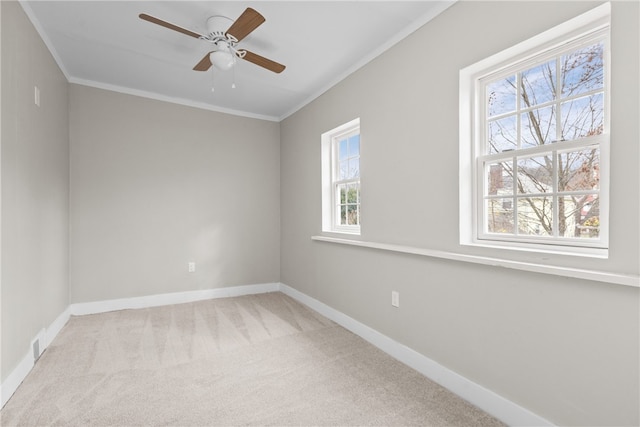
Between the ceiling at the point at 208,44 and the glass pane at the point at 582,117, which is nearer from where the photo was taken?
the glass pane at the point at 582,117

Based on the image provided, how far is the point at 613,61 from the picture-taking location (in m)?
1.31

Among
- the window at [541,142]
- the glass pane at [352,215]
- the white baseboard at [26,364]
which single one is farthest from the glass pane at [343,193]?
the white baseboard at [26,364]

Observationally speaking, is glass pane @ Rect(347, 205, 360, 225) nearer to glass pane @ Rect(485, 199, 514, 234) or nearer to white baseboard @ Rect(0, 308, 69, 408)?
glass pane @ Rect(485, 199, 514, 234)

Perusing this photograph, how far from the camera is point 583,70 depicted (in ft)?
5.03

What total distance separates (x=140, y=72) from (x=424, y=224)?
3.09 meters

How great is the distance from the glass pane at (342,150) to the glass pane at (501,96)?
158 cm

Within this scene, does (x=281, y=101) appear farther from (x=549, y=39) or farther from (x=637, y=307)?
(x=637, y=307)

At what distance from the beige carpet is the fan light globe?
2.24 m

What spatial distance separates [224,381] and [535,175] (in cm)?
230

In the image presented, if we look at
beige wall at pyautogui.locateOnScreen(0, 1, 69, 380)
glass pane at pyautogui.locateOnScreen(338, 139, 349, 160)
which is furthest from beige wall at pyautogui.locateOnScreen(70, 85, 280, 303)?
glass pane at pyautogui.locateOnScreen(338, 139, 349, 160)

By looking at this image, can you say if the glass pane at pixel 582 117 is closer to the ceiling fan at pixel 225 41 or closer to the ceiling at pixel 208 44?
the ceiling at pixel 208 44

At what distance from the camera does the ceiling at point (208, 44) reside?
2.12 metres

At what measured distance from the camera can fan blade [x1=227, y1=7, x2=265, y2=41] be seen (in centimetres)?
178

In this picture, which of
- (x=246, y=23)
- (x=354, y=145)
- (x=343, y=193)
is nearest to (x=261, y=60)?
(x=246, y=23)
